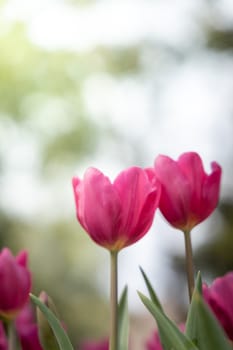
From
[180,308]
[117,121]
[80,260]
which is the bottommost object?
[180,308]

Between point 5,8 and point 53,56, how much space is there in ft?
2.40

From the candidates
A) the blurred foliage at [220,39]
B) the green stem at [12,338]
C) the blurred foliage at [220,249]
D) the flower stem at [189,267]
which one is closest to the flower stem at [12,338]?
the green stem at [12,338]

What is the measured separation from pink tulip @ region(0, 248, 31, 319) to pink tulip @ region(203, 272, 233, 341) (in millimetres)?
138

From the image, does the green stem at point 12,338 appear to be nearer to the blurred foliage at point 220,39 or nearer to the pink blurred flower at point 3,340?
the pink blurred flower at point 3,340

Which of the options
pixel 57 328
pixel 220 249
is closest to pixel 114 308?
pixel 57 328

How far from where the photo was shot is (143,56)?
31.1ft

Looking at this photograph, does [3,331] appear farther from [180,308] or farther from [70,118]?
[70,118]

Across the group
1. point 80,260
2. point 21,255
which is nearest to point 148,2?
point 80,260

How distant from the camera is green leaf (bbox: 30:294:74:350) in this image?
1.61 ft

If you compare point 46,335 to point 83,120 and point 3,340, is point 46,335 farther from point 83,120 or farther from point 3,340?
point 83,120

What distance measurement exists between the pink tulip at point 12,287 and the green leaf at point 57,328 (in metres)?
0.07

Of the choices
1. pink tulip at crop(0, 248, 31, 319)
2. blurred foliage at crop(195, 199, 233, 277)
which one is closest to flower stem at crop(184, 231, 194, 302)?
pink tulip at crop(0, 248, 31, 319)

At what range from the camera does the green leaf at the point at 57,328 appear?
492mm

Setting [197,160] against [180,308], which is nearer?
[197,160]
